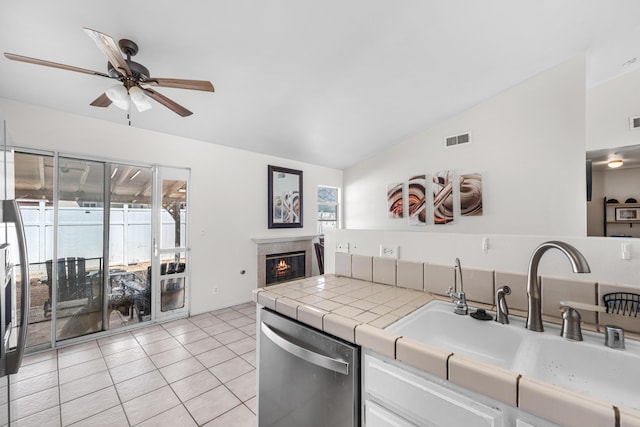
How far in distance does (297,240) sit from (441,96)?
3309 mm

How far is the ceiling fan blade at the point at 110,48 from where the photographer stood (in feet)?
4.92

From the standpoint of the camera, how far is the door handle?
1.03 m

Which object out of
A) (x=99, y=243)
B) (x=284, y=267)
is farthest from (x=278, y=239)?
(x=99, y=243)

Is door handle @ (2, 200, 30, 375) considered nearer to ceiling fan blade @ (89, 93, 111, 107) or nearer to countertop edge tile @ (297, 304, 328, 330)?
countertop edge tile @ (297, 304, 328, 330)

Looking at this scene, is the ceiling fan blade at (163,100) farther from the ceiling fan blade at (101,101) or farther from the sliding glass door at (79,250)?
the sliding glass door at (79,250)

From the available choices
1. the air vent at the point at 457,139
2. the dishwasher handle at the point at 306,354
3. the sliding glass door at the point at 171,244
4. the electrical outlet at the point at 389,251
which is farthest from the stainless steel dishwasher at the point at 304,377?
the air vent at the point at 457,139

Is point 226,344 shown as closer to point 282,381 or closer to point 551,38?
point 282,381

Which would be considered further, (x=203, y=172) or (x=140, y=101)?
(x=203, y=172)

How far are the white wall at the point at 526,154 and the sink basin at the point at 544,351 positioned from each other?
293 centimetres

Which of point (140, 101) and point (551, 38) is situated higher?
point (551, 38)

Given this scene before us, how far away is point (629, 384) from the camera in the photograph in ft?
2.87

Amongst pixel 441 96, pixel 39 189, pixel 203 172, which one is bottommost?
pixel 39 189

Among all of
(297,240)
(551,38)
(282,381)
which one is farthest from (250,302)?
(551,38)

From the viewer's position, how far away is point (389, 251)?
6.04ft
